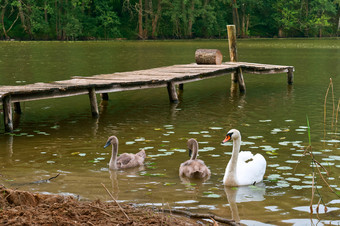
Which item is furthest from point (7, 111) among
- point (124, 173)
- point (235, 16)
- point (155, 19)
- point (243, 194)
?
point (235, 16)

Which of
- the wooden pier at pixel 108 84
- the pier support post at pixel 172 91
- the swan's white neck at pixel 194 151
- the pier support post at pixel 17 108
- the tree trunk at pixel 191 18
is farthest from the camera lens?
the tree trunk at pixel 191 18

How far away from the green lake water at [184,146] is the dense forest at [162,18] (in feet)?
144

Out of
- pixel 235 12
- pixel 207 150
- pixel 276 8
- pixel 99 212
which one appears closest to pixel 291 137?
pixel 207 150

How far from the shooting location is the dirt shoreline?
17.3ft

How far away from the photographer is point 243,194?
7777 mm

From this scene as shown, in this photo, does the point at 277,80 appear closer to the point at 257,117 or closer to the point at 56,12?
the point at 257,117

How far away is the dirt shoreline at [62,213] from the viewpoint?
5.29 metres

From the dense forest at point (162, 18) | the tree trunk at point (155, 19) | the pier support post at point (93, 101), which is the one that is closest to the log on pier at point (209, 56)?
the pier support post at point (93, 101)

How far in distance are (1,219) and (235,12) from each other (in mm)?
67541

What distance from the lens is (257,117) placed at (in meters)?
14.4

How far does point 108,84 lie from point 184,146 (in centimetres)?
423

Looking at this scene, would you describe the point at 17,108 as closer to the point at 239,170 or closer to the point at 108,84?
the point at 108,84

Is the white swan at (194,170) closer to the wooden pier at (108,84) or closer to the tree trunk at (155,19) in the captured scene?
the wooden pier at (108,84)

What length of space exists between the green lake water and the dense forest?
44.0m
